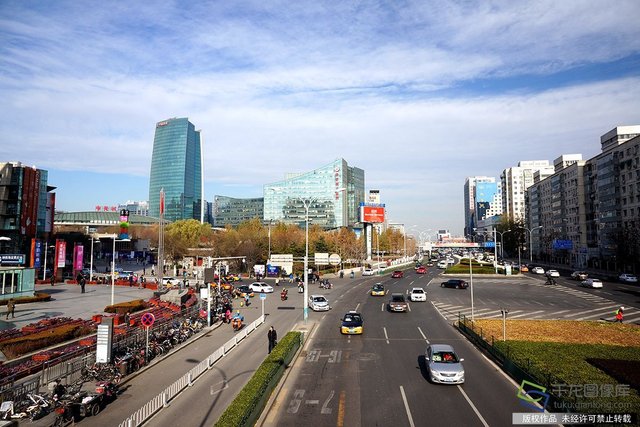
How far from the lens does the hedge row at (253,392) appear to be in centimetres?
1343

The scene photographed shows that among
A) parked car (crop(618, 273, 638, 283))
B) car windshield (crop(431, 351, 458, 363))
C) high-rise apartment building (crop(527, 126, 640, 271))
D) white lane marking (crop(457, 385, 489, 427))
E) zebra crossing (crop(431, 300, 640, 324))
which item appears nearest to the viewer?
white lane marking (crop(457, 385, 489, 427))

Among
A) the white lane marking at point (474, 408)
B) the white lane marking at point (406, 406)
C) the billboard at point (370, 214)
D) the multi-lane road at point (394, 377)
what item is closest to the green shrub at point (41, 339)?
the multi-lane road at point (394, 377)

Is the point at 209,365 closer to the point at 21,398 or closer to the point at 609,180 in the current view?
the point at 21,398

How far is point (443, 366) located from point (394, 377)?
2491mm

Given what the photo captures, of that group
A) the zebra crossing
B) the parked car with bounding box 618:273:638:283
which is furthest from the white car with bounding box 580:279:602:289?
the zebra crossing

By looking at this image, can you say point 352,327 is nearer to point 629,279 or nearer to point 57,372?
point 57,372

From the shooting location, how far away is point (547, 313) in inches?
1567

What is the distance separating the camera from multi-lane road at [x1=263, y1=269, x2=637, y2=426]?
15856 millimetres

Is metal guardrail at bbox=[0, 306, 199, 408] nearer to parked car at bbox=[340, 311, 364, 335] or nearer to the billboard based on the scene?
parked car at bbox=[340, 311, 364, 335]

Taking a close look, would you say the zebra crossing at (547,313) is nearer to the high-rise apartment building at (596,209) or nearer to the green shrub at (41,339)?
the green shrub at (41,339)

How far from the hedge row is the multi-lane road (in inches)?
37.7

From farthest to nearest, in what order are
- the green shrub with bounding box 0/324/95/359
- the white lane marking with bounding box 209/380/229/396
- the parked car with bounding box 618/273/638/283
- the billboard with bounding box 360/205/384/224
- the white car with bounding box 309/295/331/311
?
the billboard with bounding box 360/205/384/224, the parked car with bounding box 618/273/638/283, the white car with bounding box 309/295/331/311, the green shrub with bounding box 0/324/95/359, the white lane marking with bounding box 209/380/229/396

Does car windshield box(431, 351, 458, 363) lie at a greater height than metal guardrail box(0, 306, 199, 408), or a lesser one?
greater

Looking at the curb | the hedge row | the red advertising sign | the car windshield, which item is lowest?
the curb
